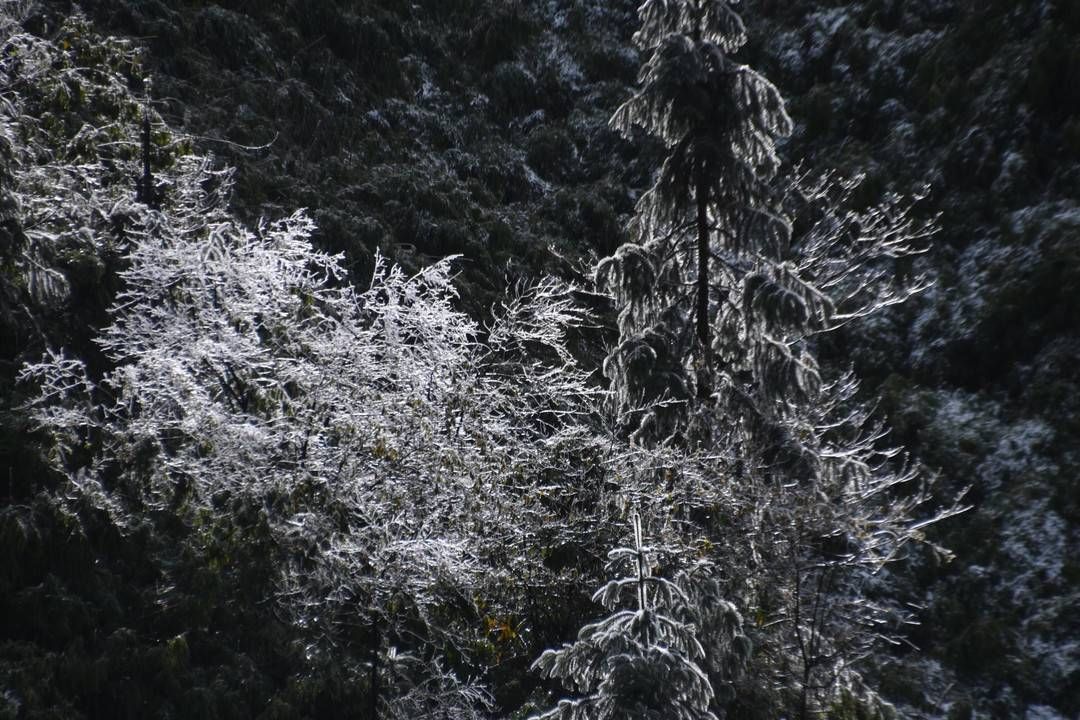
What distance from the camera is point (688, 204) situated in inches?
411

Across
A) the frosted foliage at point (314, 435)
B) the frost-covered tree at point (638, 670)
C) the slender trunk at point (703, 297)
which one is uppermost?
the slender trunk at point (703, 297)

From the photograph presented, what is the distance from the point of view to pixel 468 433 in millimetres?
10398

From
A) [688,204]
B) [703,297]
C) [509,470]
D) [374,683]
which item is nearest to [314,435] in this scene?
[509,470]

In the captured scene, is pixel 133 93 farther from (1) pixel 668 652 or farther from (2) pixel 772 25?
(1) pixel 668 652

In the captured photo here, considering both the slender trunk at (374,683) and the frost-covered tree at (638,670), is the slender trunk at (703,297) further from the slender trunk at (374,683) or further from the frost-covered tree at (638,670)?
the frost-covered tree at (638,670)

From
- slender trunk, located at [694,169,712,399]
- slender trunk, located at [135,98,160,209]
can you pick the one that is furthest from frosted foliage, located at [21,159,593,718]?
slender trunk, located at [135,98,160,209]

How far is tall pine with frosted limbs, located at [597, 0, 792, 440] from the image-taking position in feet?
32.2

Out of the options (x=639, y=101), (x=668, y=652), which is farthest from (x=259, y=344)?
(x=668, y=652)

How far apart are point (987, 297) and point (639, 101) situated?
9.13m

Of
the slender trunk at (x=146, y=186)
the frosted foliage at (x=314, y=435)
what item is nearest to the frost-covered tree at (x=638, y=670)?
the frosted foliage at (x=314, y=435)

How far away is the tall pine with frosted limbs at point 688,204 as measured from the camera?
9.83 metres

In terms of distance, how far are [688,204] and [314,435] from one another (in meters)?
4.67

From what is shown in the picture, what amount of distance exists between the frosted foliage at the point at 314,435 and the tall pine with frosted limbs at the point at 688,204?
1432mm

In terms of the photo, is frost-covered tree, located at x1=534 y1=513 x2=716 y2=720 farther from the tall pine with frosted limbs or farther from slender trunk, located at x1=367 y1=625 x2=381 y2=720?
the tall pine with frosted limbs
